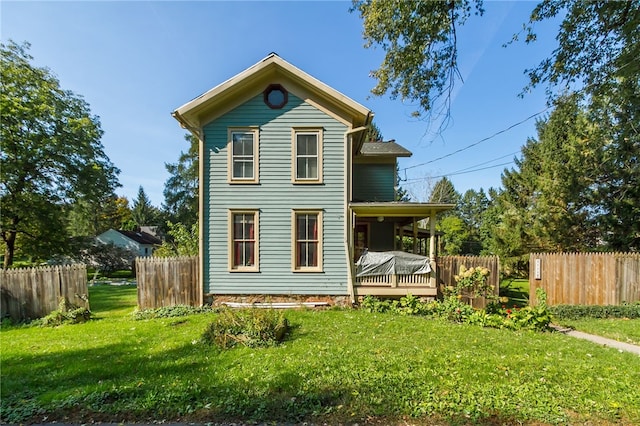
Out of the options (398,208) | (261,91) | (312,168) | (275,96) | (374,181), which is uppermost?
(261,91)

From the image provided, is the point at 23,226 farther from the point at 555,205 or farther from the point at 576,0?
the point at 555,205

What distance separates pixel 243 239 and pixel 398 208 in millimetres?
5346

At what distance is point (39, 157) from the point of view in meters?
17.3

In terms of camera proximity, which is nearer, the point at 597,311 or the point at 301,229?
the point at 597,311

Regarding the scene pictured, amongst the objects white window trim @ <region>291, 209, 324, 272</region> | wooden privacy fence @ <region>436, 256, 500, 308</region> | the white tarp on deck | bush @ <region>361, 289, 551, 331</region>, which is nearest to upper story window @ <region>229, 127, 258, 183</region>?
white window trim @ <region>291, 209, 324, 272</region>

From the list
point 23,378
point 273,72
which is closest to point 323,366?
point 23,378

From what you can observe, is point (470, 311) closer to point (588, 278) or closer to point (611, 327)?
point (611, 327)

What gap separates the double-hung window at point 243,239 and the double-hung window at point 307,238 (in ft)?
4.52

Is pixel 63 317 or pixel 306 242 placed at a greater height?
pixel 306 242

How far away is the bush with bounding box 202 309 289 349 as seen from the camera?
5.58 metres

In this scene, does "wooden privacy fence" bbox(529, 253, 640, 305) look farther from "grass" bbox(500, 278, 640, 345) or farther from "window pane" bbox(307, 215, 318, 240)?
"window pane" bbox(307, 215, 318, 240)

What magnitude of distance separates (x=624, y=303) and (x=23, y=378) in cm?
1608

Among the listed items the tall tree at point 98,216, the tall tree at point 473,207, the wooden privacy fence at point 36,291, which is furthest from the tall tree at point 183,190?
the tall tree at point 473,207

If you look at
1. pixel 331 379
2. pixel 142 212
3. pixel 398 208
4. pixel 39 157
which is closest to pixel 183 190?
pixel 39 157
